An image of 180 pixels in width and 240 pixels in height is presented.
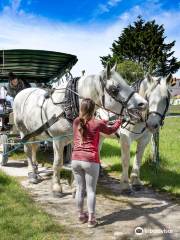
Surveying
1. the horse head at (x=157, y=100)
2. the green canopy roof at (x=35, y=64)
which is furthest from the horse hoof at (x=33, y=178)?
the green canopy roof at (x=35, y=64)

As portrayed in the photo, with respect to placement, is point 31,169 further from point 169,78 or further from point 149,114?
point 169,78

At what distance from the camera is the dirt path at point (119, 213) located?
5217mm

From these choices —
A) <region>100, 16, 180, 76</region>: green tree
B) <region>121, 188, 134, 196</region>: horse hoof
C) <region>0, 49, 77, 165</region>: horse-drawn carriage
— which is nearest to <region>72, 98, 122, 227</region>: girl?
<region>121, 188, 134, 196</region>: horse hoof

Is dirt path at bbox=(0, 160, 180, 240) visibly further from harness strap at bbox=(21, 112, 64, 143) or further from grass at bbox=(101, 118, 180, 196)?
harness strap at bbox=(21, 112, 64, 143)

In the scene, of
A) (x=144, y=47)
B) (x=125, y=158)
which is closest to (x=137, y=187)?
(x=125, y=158)

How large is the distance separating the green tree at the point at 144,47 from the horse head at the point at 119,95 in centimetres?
4790

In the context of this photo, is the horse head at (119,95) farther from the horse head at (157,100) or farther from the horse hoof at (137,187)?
the horse hoof at (137,187)

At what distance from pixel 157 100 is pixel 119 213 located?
6.28 ft

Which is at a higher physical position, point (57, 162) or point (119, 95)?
point (119, 95)

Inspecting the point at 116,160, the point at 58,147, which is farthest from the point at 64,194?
the point at 116,160

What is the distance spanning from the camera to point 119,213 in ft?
20.3

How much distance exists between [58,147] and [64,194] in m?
0.86

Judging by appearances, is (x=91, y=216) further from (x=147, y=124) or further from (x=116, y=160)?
(x=116, y=160)

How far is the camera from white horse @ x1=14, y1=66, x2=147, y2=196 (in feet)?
20.2
